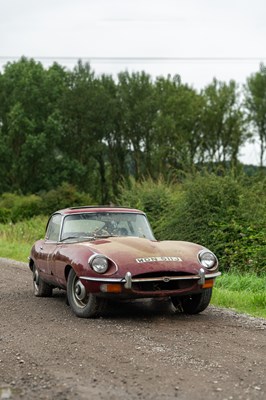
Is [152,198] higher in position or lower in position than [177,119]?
lower

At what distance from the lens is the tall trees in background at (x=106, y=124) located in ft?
194

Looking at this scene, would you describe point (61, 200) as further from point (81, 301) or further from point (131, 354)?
point (131, 354)

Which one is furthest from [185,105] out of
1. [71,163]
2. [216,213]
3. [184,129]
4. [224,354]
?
[224,354]

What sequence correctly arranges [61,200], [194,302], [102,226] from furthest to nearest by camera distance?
[61,200] < [102,226] < [194,302]

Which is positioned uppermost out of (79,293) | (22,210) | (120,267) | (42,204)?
(120,267)

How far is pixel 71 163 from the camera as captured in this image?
60.3 metres

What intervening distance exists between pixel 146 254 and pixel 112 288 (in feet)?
2.15

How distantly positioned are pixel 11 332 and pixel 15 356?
1.31 metres

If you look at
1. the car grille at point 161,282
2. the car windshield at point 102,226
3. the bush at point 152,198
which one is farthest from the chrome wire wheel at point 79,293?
the bush at point 152,198

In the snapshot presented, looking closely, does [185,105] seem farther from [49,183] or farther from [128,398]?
[128,398]

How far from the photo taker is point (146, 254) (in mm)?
8391

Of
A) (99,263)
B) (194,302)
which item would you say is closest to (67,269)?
(99,263)

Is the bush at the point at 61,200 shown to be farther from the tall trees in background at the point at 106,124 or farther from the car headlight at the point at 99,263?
the car headlight at the point at 99,263

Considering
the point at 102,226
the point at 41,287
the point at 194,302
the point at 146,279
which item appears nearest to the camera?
the point at 146,279
